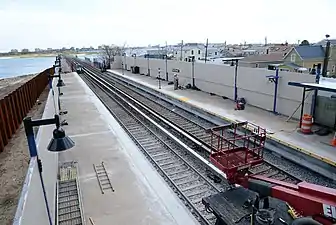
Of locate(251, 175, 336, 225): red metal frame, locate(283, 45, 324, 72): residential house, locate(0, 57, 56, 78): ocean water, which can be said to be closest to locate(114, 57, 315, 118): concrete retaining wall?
locate(251, 175, 336, 225): red metal frame

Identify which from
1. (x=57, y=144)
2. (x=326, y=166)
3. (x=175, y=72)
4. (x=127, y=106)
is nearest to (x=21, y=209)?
(x=57, y=144)

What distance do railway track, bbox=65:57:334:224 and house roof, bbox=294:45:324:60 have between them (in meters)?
26.3

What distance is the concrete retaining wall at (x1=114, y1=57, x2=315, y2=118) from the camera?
40.3ft

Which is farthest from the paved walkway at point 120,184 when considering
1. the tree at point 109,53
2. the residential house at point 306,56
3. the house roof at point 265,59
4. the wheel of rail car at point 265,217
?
the tree at point 109,53

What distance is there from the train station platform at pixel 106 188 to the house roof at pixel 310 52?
32.6 meters

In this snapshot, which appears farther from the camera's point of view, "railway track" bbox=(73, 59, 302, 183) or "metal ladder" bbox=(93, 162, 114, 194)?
"railway track" bbox=(73, 59, 302, 183)

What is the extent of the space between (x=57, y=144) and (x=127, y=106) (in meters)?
13.4

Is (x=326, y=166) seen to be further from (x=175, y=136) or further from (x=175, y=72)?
(x=175, y=72)

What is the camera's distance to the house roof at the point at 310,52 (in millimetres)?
35188

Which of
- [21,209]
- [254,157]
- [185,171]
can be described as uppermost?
[21,209]

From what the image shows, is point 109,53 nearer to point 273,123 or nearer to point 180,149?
point 273,123

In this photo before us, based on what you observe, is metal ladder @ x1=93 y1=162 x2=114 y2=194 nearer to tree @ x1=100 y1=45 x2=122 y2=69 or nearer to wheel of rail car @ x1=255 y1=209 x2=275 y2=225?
wheel of rail car @ x1=255 y1=209 x2=275 y2=225

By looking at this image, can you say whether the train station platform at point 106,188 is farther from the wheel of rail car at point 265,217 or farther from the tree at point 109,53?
the tree at point 109,53

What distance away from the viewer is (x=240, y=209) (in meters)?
5.25
